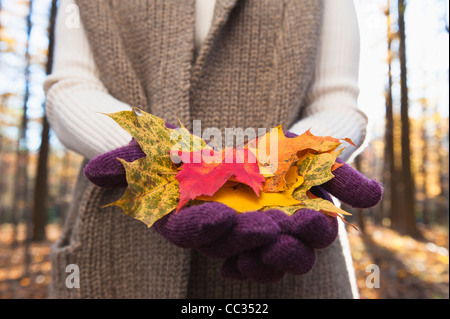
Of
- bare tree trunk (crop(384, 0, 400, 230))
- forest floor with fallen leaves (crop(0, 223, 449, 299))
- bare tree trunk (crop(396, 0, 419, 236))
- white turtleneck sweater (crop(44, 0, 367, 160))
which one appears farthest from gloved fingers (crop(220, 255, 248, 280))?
bare tree trunk (crop(384, 0, 400, 230))

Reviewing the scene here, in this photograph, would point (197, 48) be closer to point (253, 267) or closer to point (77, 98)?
Answer: point (77, 98)

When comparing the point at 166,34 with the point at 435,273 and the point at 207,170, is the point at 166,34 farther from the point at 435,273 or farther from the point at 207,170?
the point at 435,273

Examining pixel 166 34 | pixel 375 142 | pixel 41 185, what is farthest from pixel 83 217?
pixel 375 142

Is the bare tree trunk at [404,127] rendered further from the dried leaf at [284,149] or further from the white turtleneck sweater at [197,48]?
the dried leaf at [284,149]

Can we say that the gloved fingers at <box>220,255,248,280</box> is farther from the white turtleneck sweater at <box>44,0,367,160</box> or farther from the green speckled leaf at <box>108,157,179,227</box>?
the white turtleneck sweater at <box>44,0,367,160</box>

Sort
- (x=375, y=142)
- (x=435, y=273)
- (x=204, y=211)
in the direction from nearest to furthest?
(x=204, y=211)
(x=435, y=273)
(x=375, y=142)

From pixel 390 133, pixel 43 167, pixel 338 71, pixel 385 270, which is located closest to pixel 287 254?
pixel 338 71
